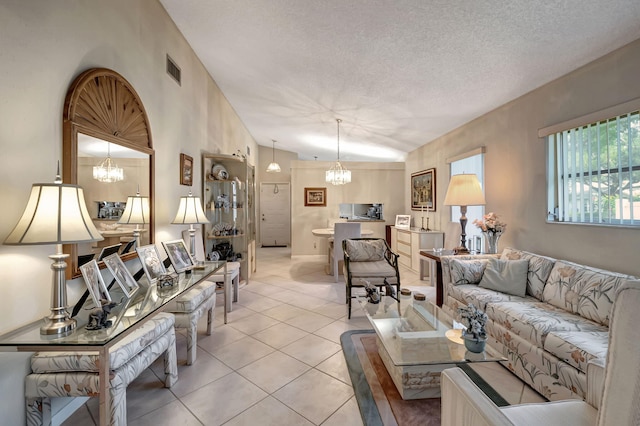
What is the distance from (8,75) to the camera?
4.20 feet

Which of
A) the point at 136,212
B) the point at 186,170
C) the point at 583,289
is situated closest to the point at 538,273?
the point at 583,289

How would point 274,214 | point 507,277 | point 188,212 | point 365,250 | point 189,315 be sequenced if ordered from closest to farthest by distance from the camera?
point 189,315, point 507,277, point 188,212, point 365,250, point 274,214

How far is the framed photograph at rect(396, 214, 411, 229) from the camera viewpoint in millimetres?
6105

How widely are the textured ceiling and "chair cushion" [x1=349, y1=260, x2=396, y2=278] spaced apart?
218 centimetres

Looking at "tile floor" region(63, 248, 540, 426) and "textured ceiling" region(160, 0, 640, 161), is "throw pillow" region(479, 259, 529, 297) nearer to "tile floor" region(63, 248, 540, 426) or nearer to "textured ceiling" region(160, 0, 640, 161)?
"tile floor" region(63, 248, 540, 426)

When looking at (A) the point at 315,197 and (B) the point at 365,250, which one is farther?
(A) the point at 315,197

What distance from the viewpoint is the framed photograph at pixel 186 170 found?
3180 millimetres

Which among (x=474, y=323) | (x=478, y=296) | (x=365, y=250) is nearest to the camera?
(x=474, y=323)

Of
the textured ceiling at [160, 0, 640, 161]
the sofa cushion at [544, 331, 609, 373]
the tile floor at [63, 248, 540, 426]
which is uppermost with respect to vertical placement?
the textured ceiling at [160, 0, 640, 161]

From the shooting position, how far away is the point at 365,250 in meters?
3.91

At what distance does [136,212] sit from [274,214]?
6676mm

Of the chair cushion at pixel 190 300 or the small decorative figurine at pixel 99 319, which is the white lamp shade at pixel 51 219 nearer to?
the small decorative figurine at pixel 99 319

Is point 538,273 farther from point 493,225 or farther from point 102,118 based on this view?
point 102,118

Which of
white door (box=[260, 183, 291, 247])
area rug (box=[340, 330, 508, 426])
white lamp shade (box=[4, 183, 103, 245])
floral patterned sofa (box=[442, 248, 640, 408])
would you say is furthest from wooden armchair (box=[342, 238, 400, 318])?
white door (box=[260, 183, 291, 247])
